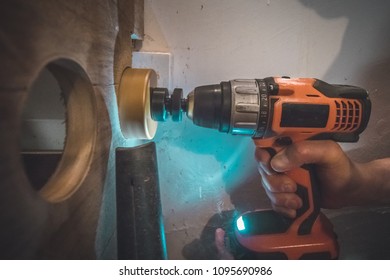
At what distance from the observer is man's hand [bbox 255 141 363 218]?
2.08ft

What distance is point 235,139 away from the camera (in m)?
0.85

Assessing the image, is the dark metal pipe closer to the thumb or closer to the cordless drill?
the cordless drill

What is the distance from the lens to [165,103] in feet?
2.08

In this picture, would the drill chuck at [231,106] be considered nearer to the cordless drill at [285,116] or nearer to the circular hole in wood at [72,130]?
the cordless drill at [285,116]

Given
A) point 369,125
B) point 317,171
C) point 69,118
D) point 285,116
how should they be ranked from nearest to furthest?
point 69,118, point 285,116, point 317,171, point 369,125

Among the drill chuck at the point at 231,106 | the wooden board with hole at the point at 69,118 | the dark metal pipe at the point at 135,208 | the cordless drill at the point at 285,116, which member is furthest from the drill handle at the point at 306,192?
the wooden board with hole at the point at 69,118

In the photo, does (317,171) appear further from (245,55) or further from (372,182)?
(245,55)

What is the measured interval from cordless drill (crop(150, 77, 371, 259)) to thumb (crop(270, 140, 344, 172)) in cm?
2

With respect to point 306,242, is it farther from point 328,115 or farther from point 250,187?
point 328,115

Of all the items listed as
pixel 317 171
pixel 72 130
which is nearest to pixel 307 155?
pixel 317 171

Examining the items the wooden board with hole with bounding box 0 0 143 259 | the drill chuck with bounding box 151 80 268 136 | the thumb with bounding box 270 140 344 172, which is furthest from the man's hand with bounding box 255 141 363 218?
the wooden board with hole with bounding box 0 0 143 259

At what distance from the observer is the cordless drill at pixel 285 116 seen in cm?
58

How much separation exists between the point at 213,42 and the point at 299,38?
11.6 inches

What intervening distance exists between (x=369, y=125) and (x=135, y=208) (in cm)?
88
